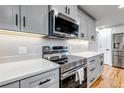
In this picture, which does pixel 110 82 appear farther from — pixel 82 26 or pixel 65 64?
pixel 65 64

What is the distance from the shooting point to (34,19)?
1508mm

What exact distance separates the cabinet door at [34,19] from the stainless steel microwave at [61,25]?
0.10 m

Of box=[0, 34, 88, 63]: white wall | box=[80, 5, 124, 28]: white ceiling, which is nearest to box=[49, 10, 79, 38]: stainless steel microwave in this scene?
box=[0, 34, 88, 63]: white wall

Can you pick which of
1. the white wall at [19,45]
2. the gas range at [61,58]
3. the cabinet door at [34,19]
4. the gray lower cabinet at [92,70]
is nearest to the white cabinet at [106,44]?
the gray lower cabinet at [92,70]

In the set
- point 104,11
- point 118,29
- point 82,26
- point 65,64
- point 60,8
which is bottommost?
point 65,64

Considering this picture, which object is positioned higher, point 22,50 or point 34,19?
point 34,19

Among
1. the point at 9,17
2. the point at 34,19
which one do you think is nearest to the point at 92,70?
the point at 34,19

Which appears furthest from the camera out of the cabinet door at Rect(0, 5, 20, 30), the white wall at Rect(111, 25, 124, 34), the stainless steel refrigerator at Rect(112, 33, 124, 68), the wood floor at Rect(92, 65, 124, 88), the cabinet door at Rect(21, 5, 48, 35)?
the white wall at Rect(111, 25, 124, 34)

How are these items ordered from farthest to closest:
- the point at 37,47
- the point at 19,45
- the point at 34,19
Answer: the point at 37,47 → the point at 19,45 → the point at 34,19

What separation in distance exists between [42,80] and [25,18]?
2.59 ft

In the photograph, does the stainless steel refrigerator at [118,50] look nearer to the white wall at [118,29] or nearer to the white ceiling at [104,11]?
the white wall at [118,29]

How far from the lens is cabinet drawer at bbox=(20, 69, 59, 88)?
1.05 meters

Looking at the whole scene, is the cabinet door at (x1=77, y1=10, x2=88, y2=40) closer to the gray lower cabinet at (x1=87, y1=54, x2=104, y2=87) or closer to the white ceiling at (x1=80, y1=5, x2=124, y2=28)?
the white ceiling at (x1=80, y1=5, x2=124, y2=28)

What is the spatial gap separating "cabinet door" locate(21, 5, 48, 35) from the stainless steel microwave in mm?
100
